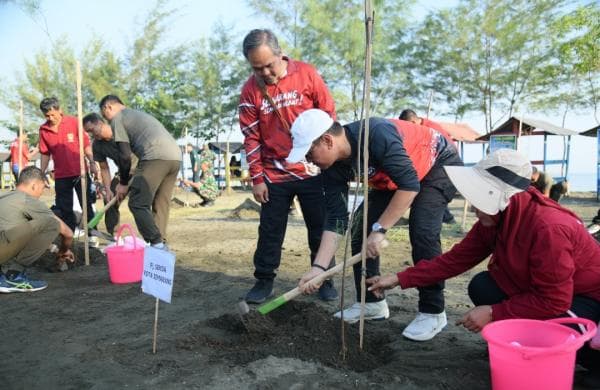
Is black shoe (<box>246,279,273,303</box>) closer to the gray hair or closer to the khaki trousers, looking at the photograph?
the gray hair

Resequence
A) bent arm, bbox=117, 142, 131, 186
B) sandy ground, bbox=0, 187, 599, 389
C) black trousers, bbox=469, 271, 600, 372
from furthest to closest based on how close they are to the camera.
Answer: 1. bent arm, bbox=117, 142, 131, 186
2. sandy ground, bbox=0, 187, 599, 389
3. black trousers, bbox=469, 271, 600, 372

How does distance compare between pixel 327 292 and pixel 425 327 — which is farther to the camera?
pixel 327 292

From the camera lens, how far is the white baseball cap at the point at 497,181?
2096mm

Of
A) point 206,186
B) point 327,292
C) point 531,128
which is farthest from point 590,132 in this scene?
point 327,292

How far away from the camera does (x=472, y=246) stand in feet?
8.38

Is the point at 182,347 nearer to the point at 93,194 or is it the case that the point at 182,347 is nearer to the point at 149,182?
the point at 149,182

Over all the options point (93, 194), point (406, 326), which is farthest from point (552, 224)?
point (93, 194)

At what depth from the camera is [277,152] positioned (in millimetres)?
3643

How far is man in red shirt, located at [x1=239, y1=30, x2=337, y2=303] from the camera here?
3553 mm

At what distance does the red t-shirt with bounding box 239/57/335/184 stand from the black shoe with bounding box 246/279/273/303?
2.59ft

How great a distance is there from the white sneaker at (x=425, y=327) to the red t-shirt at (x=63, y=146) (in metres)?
4.78

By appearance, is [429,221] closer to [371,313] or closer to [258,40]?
[371,313]

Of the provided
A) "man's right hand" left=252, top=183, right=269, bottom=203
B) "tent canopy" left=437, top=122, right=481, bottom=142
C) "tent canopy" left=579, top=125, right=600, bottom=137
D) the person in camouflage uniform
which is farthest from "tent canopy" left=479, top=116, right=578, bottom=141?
"man's right hand" left=252, top=183, right=269, bottom=203

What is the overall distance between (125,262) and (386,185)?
2.70 m
